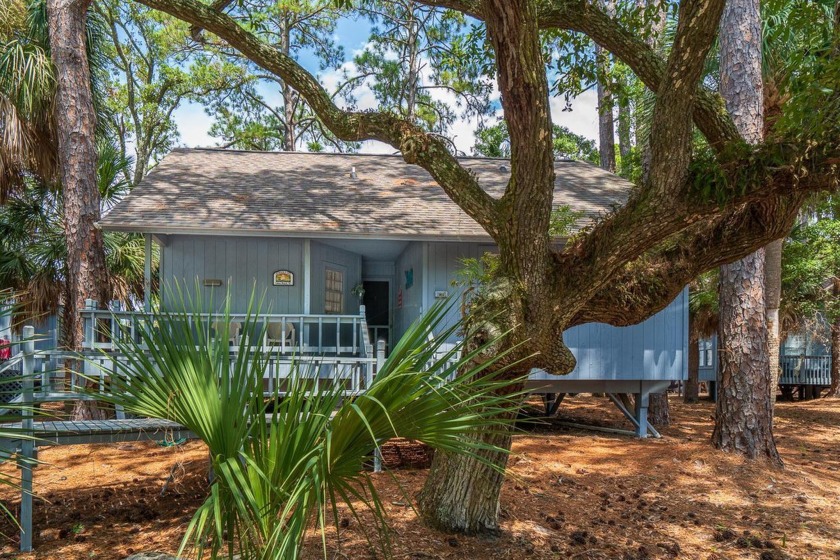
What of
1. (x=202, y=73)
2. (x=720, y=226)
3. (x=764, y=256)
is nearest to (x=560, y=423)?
(x=764, y=256)

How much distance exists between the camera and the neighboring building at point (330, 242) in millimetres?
9188

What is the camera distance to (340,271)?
11.5 m

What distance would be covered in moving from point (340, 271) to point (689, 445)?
6.51 meters

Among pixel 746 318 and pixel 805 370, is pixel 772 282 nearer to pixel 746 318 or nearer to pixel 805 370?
pixel 746 318

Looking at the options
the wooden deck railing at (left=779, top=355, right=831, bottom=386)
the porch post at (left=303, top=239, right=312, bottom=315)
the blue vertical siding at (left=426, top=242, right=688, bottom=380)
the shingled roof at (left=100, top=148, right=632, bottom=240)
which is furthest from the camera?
the wooden deck railing at (left=779, top=355, right=831, bottom=386)

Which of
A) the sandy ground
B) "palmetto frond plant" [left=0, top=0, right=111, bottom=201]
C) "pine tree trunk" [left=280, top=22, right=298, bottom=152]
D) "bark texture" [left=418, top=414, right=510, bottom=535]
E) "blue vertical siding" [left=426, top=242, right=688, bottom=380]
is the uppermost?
"pine tree trunk" [left=280, top=22, right=298, bottom=152]

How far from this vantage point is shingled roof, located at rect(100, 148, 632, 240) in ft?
29.9

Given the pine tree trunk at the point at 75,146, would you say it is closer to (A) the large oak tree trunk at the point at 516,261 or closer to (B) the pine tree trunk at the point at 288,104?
(A) the large oak tree trunk at the point at 516,261

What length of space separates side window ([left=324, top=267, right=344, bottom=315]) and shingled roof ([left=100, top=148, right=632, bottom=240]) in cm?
146

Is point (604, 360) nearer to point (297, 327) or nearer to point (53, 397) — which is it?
point (297, 327)

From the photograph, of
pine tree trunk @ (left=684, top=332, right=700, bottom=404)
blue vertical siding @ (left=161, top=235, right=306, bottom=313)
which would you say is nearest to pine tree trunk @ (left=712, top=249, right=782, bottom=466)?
blue vertical siding @ (left=161, top=235, right=306, bottom=313)

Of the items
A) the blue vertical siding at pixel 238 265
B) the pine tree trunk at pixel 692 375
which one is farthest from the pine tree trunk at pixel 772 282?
the pine tree trunk at pixel 692 375

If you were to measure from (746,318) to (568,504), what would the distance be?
3810mm

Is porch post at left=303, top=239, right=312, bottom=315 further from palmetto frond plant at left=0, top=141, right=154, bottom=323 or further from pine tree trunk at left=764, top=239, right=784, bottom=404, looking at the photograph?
pine tree trunk at left=764, top=239, right=784, bottom=404
